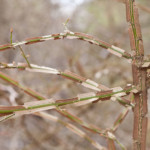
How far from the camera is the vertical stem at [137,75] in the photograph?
342mm

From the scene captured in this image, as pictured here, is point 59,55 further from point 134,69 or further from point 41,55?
point 134,69

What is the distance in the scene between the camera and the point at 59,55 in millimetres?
2176

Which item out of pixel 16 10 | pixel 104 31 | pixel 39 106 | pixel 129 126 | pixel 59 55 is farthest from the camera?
pixel 104 31

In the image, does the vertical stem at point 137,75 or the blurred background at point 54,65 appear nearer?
the vertical stem at point 137,75

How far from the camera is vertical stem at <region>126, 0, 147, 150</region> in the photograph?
0.34 m

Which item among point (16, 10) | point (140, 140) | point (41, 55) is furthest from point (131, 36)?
point (16, 10)

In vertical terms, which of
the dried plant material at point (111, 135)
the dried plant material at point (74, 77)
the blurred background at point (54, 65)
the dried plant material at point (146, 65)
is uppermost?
the blurred background at point (54, 65)

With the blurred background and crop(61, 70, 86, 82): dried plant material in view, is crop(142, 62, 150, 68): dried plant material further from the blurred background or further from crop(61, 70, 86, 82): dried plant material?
the blurred background

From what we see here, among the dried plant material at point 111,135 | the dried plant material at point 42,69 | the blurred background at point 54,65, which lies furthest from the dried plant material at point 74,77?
the blurred background at point 54,65

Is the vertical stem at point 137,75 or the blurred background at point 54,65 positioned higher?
the blurred background at point 54,65

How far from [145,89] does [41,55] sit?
1687 millimetres

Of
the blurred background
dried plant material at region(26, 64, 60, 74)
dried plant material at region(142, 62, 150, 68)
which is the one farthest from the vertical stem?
the blurred background

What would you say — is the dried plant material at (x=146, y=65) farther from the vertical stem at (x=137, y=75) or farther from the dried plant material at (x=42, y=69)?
the dried plant material at (x=42, y=69)

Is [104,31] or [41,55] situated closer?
[41,55]
